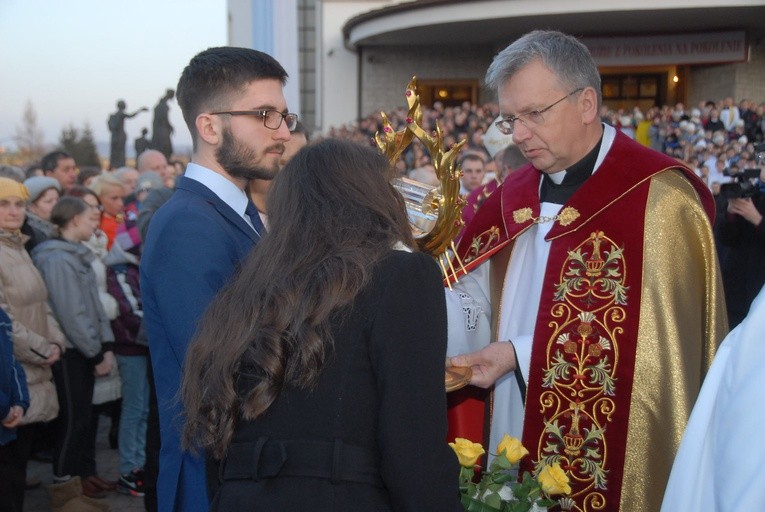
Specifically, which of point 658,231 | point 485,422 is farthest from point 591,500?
point 658,231

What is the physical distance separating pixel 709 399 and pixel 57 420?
4.24 metres

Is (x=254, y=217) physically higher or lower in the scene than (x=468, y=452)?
higher

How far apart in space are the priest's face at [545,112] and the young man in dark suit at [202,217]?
896mm

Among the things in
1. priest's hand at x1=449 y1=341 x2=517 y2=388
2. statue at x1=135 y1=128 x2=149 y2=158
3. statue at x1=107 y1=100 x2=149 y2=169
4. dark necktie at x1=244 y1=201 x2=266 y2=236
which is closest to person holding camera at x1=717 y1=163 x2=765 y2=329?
priest's hand at x1=449 y1=341 x2=517 y2=388

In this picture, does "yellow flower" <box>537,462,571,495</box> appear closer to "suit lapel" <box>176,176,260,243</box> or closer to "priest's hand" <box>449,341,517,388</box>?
"priest's hand" <box>449,341,517,388</box>

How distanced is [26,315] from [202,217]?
2.87 meters

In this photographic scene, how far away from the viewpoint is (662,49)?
76.2 feet

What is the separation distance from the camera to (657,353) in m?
2.90

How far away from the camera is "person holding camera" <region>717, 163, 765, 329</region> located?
588 cm

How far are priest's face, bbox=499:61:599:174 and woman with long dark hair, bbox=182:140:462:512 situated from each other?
1405 millimetres

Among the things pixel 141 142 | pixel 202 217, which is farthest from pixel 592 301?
pixel 141 142

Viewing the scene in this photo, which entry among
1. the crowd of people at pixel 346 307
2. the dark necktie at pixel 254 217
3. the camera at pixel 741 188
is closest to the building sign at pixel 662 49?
the camera at pixel 741 188

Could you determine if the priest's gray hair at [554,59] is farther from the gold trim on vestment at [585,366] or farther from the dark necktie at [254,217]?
the dark necktie at [254,217]

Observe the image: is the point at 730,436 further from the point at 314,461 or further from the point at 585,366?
the point at 585,366
